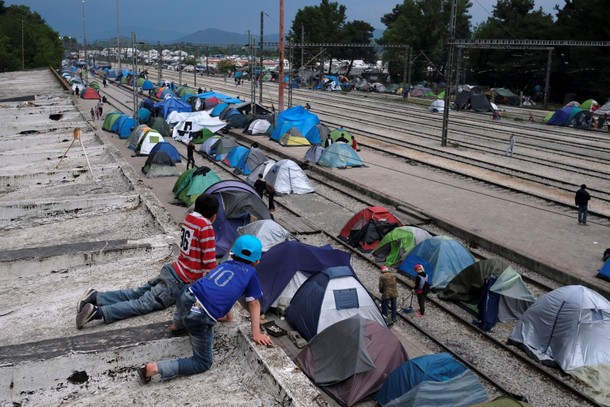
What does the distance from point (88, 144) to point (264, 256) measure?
21615mm

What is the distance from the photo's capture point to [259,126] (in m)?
Result: 40.6

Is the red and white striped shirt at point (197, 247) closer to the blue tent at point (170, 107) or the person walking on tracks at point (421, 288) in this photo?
the person walking on tracks at point (421, 288)

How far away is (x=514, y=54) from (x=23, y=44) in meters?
82.9

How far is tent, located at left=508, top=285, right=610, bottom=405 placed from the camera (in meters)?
11.3

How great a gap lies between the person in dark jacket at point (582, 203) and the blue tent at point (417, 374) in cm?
1196

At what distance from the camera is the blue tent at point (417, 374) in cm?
959

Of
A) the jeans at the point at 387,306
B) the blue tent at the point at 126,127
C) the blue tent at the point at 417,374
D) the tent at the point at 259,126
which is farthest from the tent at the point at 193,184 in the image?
the blue tent at the point at 126,127

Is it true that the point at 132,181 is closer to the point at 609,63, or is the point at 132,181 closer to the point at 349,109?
the point at 349,109

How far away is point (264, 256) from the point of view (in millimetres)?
14609

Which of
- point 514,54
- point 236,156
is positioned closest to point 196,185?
point 236,156

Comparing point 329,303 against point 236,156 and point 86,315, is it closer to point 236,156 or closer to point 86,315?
point 86,315

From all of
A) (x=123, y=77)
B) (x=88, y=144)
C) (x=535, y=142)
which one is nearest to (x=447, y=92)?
(x=535, y=142)

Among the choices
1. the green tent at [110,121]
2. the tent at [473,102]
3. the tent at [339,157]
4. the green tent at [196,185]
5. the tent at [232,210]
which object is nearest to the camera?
the tent at [232,210]

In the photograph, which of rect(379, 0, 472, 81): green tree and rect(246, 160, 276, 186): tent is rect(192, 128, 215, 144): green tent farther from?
rect(379, 0, 472, 81): green tree
